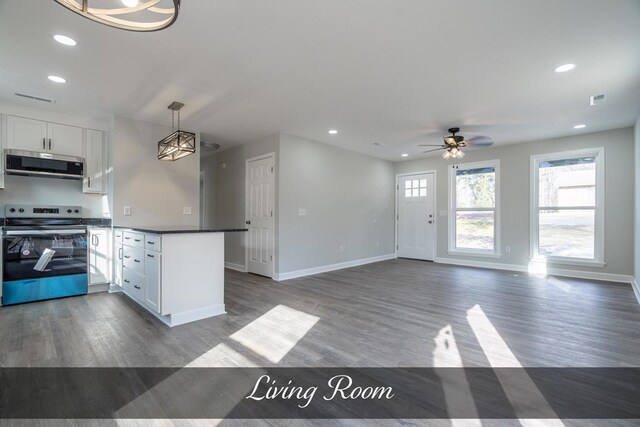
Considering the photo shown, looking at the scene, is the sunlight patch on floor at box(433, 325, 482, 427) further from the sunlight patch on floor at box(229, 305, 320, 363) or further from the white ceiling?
the white ceiling

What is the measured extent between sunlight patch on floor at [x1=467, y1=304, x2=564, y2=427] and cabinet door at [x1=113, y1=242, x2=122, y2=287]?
14.2ft

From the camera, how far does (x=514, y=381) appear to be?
1.94 m

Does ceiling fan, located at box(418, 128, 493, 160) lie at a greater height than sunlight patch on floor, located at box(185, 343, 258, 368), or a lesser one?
greater

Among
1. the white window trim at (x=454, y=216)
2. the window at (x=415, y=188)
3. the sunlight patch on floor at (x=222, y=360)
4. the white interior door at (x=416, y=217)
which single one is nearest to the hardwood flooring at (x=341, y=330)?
the sunlight patch on floor at (x=222, y=360)

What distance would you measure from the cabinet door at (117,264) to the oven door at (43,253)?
1.15 ft

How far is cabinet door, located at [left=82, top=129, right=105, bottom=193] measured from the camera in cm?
419

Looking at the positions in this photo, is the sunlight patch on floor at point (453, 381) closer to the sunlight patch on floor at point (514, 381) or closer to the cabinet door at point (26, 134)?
the sunlight patch on floor at point (514, 381)

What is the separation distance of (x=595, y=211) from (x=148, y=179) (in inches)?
293

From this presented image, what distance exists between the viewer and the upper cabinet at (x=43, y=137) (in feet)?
12.1

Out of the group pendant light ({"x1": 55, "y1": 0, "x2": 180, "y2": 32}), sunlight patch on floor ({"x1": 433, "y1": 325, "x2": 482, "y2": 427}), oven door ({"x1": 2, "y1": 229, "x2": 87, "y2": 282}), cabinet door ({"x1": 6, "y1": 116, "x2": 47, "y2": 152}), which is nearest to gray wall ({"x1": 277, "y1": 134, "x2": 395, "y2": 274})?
oven door ({"x1": 2, "y1": 229, "x2": 87, "y2": 282})

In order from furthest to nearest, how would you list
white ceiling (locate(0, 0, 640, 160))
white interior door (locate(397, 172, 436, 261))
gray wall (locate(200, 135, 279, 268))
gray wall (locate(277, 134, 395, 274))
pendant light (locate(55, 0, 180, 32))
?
white interior door (locate(397, 172, 436, 261)) → gray wall (locate(200, 135, 279, 268)) → gray wall (locate(277, 134, 395, 274)) → white ceiling (locate(0, 0, 640, 160)) → pendant light (locate(55, 0, 180, 32))

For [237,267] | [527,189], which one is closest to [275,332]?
[237,267]

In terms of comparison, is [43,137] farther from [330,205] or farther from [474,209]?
[474,209]

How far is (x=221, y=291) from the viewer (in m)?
3.25
